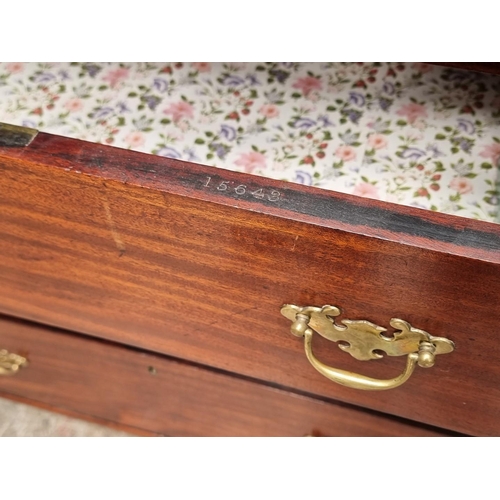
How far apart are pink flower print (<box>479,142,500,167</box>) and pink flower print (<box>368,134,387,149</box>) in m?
0.10

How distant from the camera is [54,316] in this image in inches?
27.8

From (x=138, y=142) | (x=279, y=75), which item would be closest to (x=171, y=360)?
(x=138, y=142)

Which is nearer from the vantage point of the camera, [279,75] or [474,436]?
[474,436]

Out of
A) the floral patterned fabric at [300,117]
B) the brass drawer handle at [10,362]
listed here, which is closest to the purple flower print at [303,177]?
the floral patterned fabric at [300,117]

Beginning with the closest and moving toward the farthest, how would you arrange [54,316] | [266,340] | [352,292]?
[352,292] → [266,340] → [54,316]

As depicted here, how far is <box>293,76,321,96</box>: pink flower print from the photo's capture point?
0.77 m

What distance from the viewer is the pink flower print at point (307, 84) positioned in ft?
2.52

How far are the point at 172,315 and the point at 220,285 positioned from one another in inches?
3.7

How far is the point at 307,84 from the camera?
30.5 inches

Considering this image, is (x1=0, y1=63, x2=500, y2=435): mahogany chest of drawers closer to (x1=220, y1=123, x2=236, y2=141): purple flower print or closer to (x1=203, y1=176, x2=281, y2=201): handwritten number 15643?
(x1=203, y1=176, x2=281, y2=201): handwritten number 15643

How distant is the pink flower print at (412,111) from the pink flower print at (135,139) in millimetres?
295

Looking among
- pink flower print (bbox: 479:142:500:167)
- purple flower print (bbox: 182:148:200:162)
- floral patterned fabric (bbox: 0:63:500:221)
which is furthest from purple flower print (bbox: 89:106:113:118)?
pink flower print (bbox: 479:142:500:167)

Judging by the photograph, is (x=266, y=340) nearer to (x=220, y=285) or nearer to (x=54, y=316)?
(x=220, y=285)

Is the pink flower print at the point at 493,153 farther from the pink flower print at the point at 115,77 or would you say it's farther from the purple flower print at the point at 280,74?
the pink flower print at the point at 115,77
